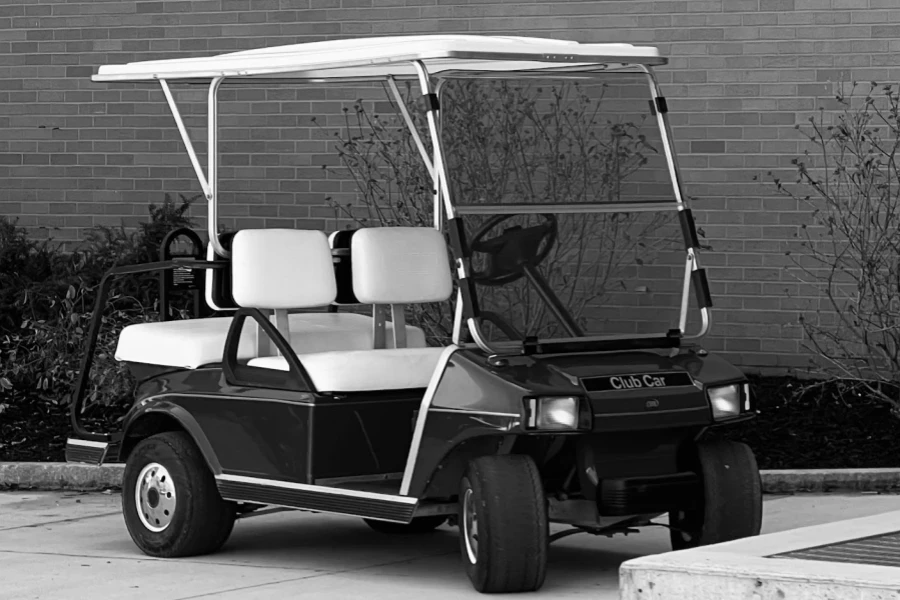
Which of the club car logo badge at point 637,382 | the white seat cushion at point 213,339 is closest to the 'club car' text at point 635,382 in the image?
the club car logo badge at point 637,382

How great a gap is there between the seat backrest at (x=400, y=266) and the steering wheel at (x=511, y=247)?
0.76 meters

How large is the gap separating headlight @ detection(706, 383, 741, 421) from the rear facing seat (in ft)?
5.32

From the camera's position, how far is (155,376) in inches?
283

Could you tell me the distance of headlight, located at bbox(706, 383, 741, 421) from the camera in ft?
20.4

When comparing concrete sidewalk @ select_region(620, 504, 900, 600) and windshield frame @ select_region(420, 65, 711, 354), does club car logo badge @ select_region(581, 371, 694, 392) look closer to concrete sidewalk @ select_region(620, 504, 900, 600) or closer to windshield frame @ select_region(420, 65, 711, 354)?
windshield frame @ select_region(420, 65, 711, 354)

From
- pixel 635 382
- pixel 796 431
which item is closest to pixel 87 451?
pixel 635 382

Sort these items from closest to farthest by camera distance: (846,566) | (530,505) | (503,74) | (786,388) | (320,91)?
(846,566) < (530,505) < (503,74) < (786,388) < (320,91)

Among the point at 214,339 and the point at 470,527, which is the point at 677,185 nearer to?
the point at 470,527

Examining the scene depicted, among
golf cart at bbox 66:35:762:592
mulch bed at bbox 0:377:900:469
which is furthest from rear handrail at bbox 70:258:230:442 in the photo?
mulch bed at bbox 0:377:900:469

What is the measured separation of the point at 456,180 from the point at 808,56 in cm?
456

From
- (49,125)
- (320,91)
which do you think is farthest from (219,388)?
(49,125)

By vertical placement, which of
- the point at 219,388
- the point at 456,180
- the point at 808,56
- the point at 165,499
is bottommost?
the point at 165,499

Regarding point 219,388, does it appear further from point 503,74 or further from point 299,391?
point 503,74

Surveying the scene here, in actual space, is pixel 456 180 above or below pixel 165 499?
above
